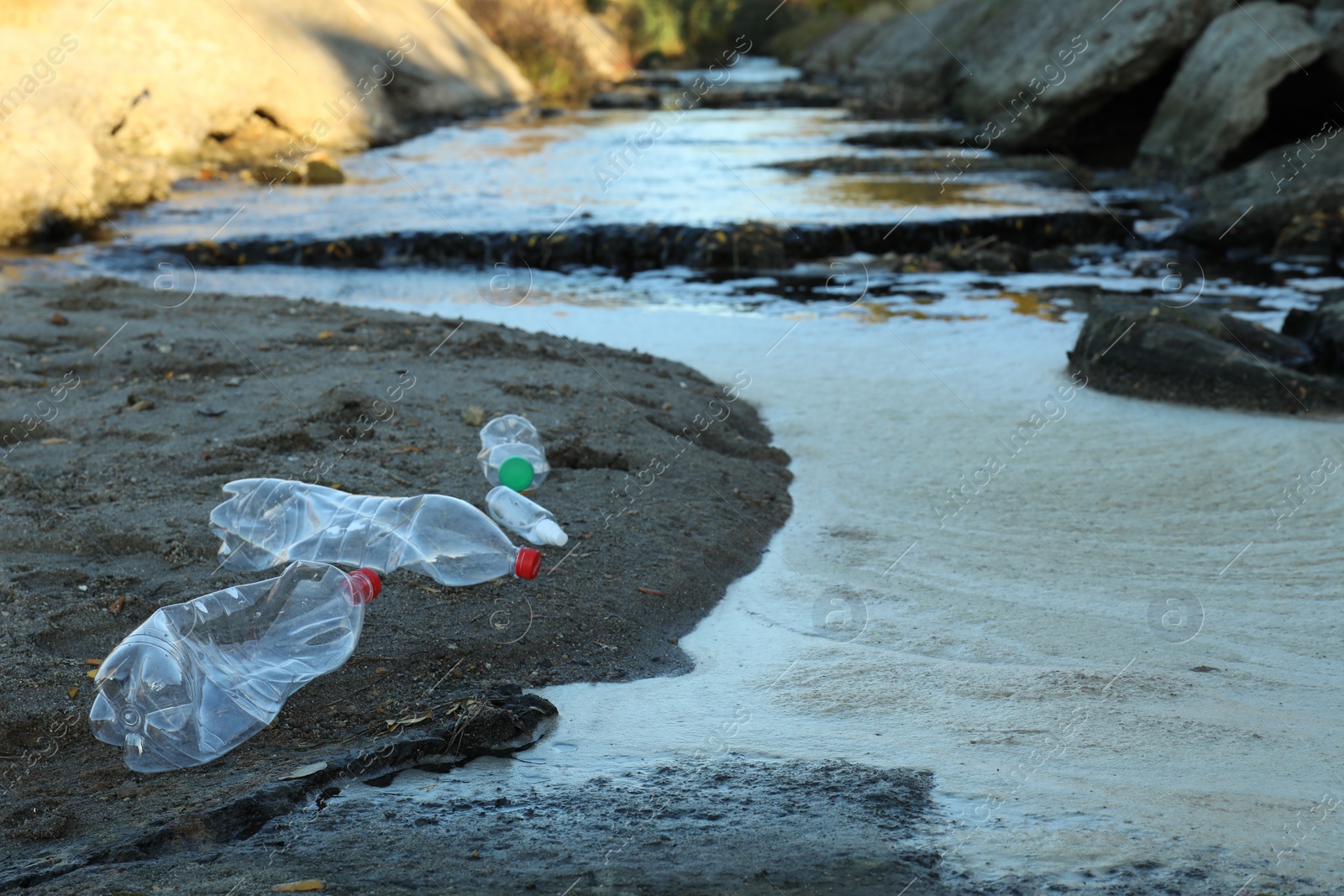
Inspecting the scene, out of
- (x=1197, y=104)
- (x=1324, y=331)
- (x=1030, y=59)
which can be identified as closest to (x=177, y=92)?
(x=1197, y=104)

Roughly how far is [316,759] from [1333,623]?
9.56 feet

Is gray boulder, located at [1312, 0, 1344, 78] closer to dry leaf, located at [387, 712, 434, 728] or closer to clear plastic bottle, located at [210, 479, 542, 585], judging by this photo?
clear plastic bottle, located at [210, 479, 542, 585]

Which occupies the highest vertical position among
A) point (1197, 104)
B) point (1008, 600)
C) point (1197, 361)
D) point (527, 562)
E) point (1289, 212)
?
point (1197, 104)

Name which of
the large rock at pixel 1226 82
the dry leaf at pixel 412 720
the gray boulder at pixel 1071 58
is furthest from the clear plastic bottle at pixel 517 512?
the gray boulder at pixel 1071 58

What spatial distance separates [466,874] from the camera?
2.01m

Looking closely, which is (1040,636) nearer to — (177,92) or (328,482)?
(328,482)

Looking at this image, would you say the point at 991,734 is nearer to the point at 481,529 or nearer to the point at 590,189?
the point at 481,529

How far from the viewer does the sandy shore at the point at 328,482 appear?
248 cm

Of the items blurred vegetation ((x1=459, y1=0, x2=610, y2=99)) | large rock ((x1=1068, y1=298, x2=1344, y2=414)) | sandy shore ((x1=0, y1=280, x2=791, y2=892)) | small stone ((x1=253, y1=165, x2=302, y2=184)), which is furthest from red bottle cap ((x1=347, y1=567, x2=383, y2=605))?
blurred vegetation ((x1=459, y1=0, x2=610, y2=99))

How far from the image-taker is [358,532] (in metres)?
3.64

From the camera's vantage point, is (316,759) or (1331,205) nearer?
(316,759)

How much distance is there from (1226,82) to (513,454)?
1292 centimetres

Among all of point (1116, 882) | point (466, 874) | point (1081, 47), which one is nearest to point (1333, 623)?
point (1116, 882)

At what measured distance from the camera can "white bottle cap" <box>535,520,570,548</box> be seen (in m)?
3.53
